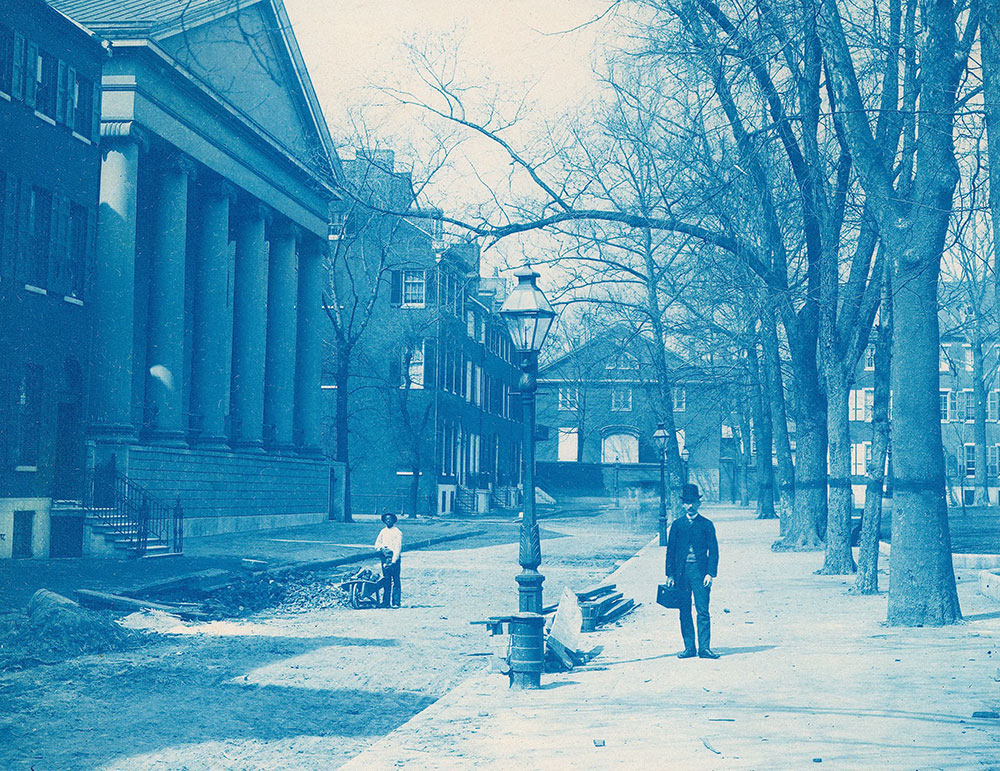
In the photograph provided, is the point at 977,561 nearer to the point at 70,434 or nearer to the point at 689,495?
the point at 689,495

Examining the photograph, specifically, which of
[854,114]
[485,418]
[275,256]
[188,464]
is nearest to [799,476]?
[854,114]

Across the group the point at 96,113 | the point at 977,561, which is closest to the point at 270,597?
the point at 977,561

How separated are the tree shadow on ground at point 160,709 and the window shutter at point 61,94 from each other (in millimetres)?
18029

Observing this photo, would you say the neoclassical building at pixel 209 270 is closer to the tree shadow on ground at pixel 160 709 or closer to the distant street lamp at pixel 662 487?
the tree shadow on ground at pixel 160 709

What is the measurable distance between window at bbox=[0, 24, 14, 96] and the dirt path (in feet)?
42.9

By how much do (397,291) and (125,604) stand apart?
1649 inches

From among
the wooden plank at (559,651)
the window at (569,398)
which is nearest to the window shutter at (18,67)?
the wooden plank at (559,651)

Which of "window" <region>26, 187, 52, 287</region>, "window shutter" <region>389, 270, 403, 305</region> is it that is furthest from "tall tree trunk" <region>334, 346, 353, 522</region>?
"window" <region>26, 187, 52, 287</region>

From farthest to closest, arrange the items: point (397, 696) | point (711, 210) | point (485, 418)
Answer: point (485, 418)
point (711, 210)
point (397, 696)

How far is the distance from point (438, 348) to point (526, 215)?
122ft

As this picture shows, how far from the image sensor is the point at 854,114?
1461 cm

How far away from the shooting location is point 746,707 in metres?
9.26

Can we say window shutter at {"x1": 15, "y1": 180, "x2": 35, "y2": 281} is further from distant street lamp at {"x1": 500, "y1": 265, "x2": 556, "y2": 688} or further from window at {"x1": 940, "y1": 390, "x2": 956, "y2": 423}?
window at {"x1": 940, "y1": 390, "x2": 956, "y2": 423}

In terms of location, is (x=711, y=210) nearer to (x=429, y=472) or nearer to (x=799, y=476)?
(x=799, y=476)
